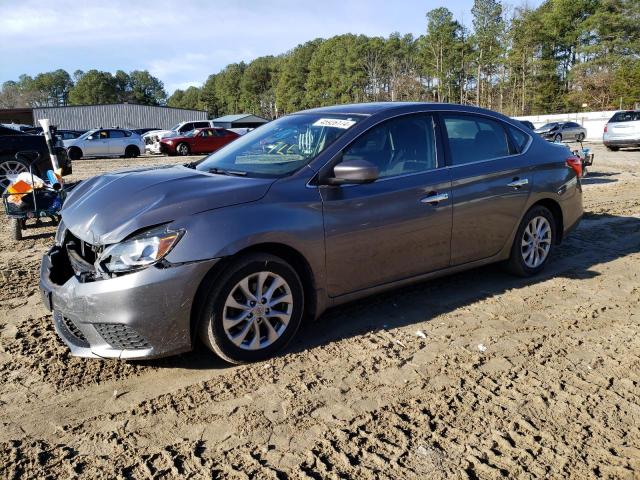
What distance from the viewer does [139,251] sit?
123 inches

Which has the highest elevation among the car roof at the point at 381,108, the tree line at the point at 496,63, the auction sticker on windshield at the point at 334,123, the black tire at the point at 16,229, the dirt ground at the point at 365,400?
the tree line at the point at 496,63

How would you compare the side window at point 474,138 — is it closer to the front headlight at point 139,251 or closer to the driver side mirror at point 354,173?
the driver side mirror at point 354,173

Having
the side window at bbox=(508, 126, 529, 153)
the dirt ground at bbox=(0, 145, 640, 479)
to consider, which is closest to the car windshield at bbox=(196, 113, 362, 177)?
the dirt ground at bbox=(0, 145, 640, 479)

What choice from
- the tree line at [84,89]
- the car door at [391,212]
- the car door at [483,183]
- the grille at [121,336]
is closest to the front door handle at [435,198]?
the car door at [391,212]

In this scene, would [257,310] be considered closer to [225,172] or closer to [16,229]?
[225,172]

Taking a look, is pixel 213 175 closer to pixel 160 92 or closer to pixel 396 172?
pixel 396 172

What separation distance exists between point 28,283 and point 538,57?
76.9 metres

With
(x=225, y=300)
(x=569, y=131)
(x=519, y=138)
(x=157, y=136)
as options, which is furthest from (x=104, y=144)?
(x=569, y=131)

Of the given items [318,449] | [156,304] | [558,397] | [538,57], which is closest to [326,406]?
[318,449]

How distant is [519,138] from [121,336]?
3.96m

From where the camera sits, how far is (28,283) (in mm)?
5273

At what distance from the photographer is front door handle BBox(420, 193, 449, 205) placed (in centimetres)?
422

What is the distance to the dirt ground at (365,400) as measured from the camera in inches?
100.0

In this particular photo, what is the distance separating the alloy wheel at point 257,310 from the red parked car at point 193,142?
2350 cm
